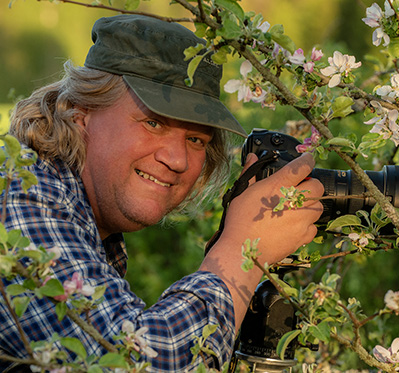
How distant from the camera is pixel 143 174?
1.75 metres

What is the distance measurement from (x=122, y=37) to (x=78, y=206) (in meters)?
0.52

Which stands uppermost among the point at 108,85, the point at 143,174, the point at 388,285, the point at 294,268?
the point at 108,85

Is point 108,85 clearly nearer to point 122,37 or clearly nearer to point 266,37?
point 122,37

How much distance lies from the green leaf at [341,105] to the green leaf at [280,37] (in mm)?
141

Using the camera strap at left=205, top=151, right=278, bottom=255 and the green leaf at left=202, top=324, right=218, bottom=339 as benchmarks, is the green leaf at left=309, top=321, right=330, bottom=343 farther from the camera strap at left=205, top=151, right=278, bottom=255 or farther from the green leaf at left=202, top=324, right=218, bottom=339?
the camera strap at left=205, top=151, right=278, bottom=255

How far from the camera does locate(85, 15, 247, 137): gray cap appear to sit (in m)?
1.69

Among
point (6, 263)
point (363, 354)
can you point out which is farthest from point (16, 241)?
point (363, 354)

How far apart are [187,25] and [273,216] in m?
5.99

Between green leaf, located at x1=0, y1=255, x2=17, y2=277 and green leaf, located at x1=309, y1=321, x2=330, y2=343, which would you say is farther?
green leaf, located at x1=309, y1=321, x2=330, y2=343

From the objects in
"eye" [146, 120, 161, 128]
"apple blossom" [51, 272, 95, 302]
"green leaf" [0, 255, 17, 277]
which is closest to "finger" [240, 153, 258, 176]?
"eye" [146, 120, 161, 128]

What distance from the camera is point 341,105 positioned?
1.21m

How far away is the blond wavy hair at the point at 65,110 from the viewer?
1.73 metres

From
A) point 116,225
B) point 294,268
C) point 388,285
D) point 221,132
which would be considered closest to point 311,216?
point 294,268

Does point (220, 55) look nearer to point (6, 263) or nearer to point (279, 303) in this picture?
point (6, 263)
